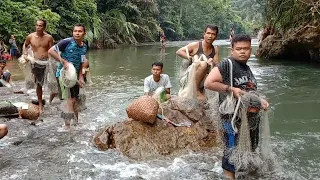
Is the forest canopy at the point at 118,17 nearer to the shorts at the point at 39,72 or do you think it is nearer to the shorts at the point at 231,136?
the shorts at the point at 39,72

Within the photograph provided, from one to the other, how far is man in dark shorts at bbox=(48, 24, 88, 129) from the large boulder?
3.15 feet

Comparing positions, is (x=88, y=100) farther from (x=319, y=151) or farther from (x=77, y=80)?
(x=319, y=151)

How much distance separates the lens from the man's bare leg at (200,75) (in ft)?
20.1

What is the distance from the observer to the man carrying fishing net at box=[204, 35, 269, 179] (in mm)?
3801

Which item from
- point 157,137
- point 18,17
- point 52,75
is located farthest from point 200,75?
point 18,17

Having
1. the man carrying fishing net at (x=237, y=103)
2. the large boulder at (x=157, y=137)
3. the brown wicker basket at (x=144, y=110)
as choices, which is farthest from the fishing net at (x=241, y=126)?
the brown wicker basket at (x=144, y=110)

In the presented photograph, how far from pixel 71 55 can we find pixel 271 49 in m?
15.0

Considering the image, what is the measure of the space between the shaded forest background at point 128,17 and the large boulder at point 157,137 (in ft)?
25.4

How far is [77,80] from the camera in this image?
6.01 metres

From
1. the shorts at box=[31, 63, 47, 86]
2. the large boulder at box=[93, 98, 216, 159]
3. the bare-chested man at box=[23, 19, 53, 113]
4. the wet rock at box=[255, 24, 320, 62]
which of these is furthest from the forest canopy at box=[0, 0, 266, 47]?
the large boulder at box=[93, 98, 216, 159]

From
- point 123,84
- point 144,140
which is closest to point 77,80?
point 144,140

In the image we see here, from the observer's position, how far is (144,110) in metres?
5.42

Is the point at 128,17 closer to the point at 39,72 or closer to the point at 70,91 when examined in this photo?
the point at 39,72

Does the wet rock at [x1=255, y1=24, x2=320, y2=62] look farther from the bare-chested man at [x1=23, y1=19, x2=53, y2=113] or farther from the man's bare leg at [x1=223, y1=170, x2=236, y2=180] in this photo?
the man's bare leg at [x1=223, y1=170, x2=236, y2=180]
